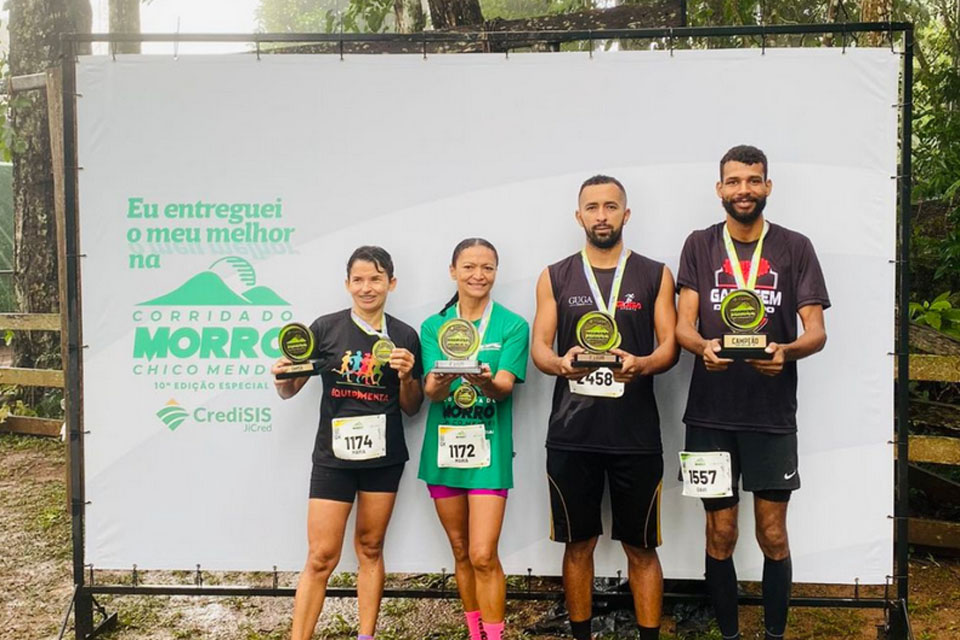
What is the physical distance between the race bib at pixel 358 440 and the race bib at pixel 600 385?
0.94m

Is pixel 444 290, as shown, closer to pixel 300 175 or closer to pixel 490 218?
pixel 490 218

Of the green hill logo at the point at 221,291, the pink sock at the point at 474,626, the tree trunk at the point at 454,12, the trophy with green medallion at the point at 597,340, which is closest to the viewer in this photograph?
the trophy with green medallion at the point at 597,340

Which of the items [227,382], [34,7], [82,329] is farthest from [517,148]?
[34,7]

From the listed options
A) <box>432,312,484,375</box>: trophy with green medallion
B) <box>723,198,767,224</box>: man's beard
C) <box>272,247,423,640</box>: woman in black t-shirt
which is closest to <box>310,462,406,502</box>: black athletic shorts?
<box>272,247,423,640</box>: woman in black t-shirt

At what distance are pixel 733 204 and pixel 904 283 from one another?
3.14 feet

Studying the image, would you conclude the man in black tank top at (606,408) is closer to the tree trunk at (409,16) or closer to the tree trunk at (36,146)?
the tree trunk at (409,16)

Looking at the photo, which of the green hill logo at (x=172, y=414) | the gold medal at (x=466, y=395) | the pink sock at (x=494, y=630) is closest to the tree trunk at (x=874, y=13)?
the gold medal at (x=466, y=395)

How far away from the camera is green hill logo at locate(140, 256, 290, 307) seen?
397cm

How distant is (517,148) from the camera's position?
3.87m

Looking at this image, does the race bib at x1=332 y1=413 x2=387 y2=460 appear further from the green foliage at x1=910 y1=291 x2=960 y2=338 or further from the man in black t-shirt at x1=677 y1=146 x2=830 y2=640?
the green foliage at x1=910 y1=291 x2=960 y2=338

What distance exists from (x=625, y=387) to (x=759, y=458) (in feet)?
2.10

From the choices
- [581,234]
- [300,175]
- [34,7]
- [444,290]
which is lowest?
[444,290]

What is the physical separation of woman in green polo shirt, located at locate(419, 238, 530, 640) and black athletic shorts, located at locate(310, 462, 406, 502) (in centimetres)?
16

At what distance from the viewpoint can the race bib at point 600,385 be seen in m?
3.41
